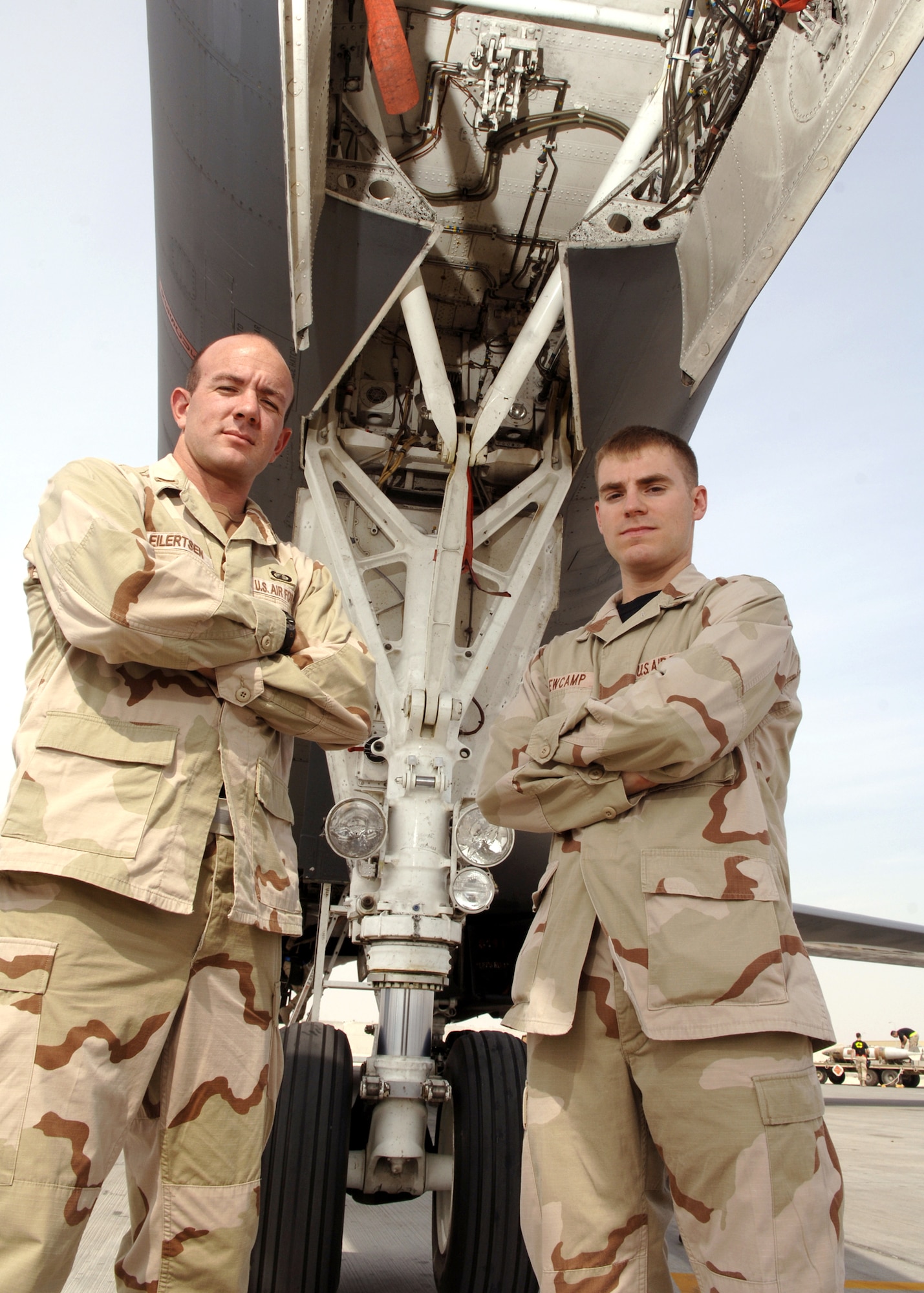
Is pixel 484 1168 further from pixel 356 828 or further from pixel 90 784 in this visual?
pixel 90 784

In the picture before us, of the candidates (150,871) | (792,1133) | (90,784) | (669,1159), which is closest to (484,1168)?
(669,1159)

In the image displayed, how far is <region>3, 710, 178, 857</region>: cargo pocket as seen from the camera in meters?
1.69

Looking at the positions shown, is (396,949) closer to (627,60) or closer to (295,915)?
(295,915)

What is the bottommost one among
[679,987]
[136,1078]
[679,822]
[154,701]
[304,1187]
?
[304,1187]

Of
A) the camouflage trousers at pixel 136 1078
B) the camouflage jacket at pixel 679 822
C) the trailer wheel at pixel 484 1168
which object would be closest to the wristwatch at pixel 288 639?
the camouflage trousers at pixel 136 1078

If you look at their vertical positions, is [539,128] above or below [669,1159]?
above

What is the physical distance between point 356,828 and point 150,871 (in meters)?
1.64

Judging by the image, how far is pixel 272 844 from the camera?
1.97 meters

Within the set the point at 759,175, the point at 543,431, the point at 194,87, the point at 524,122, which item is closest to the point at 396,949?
the point at 543,431

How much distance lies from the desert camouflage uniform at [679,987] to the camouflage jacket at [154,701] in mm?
492

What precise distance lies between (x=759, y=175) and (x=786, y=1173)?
3275 millimetres

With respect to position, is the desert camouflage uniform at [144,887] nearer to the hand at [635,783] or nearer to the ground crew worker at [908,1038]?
the hand at [635,783]

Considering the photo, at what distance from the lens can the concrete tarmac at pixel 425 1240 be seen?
3287 millimetres

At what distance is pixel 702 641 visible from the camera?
5.99 ft
